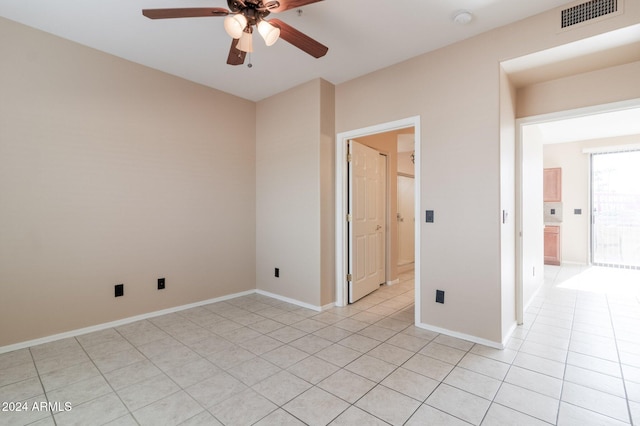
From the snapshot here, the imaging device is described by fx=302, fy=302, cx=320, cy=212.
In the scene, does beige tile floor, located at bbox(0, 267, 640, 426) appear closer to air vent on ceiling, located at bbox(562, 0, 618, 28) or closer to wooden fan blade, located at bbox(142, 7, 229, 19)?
wooden fan blade, located at bbox(142, 7, 229, 19)

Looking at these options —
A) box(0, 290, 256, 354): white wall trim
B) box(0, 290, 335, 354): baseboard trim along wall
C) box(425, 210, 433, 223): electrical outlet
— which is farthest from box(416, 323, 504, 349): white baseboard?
box(0, 290, 256, 354): white wall trim

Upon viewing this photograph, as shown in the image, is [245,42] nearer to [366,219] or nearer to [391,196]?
[366,219]

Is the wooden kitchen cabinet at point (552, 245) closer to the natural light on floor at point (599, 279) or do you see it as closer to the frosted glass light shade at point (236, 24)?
the natural light on floor at point (599, 279)

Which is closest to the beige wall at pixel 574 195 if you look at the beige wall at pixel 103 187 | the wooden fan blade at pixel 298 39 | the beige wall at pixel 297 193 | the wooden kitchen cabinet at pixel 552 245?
the wooden kitchen cabinet at pixel 552 245

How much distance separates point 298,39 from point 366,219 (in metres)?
2.45

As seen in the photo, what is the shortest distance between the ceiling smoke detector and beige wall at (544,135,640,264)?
534 centimetres

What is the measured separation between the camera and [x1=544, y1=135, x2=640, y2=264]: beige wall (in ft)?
19.6

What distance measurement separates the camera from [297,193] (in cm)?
381

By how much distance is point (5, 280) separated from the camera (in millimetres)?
2502

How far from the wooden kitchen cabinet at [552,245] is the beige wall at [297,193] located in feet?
16.9

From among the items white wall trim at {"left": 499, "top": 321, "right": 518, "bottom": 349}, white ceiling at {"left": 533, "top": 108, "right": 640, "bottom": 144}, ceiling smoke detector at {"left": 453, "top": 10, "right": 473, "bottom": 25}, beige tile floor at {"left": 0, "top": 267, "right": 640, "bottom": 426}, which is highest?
ceiling smoke detector at {"left": 453, "top": 10, "right": 473, "bottom": 25}

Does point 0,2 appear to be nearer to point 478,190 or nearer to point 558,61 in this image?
point 478,190

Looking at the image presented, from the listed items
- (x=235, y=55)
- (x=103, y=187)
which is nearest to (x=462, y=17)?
(x=235, y=55)

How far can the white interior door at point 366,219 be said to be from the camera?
3.79m
